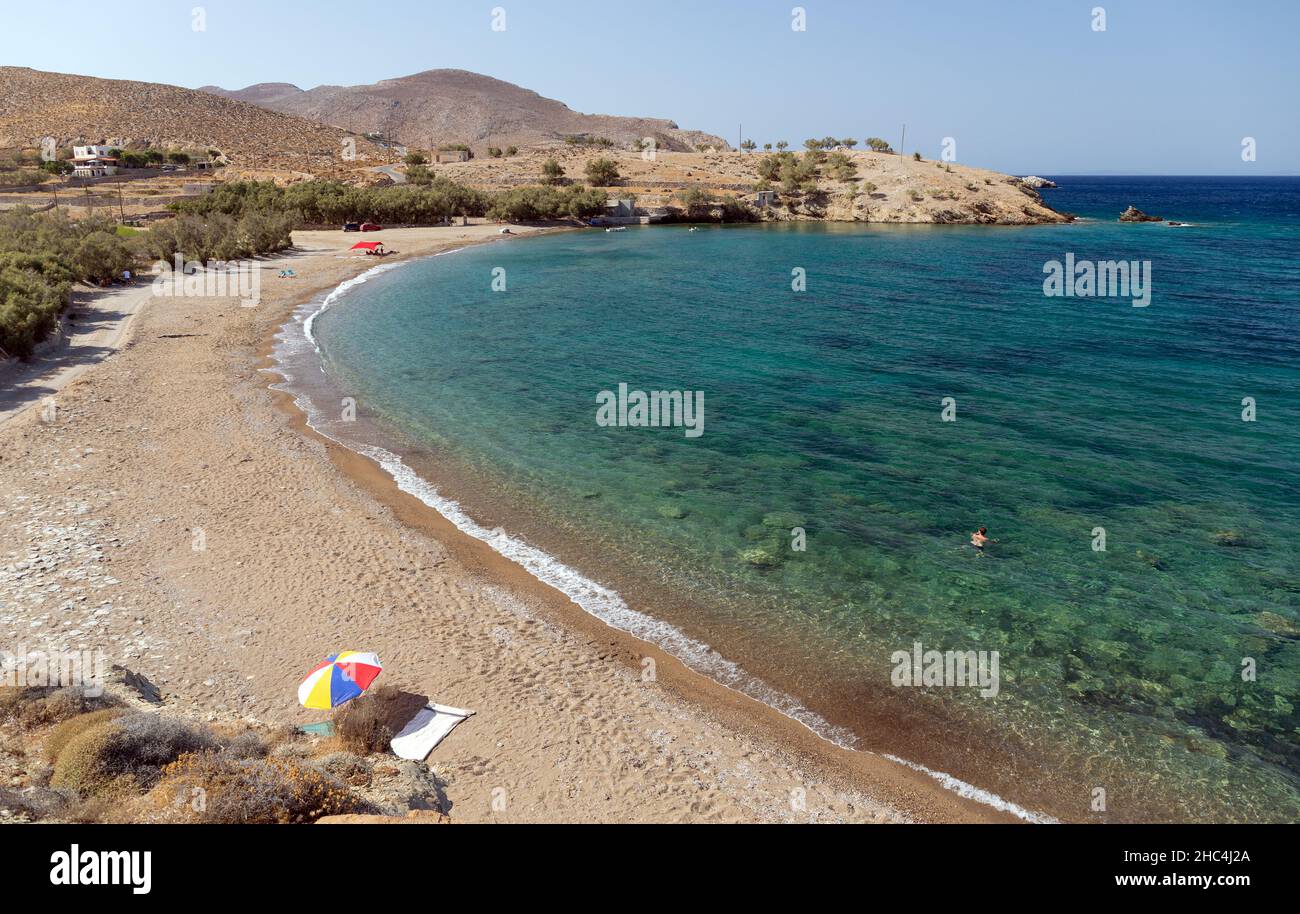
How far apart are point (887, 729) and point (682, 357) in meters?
24.2

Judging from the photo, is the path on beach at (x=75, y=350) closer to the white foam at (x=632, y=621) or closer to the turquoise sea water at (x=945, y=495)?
the turquoise sea water at (x=945, y=495)

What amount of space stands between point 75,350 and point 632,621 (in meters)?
30.8

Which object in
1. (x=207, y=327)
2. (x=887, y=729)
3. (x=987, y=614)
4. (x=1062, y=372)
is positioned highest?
(x=207, y=327)

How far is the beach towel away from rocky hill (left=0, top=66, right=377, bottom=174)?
359 feet

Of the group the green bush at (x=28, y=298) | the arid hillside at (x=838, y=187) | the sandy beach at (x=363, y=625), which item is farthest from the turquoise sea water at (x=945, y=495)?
the arid hillside at (x=838, y=187)

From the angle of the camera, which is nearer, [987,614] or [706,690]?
[706,690]

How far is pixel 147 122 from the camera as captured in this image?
115 metres

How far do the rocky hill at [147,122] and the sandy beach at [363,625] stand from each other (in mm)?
96716

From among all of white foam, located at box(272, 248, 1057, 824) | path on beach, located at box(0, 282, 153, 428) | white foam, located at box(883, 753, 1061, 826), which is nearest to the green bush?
path on beach, located at box(0, 282, 153, 428)

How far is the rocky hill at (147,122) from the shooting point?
10575cm

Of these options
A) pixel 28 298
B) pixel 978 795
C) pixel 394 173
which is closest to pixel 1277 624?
pixel 978 795
